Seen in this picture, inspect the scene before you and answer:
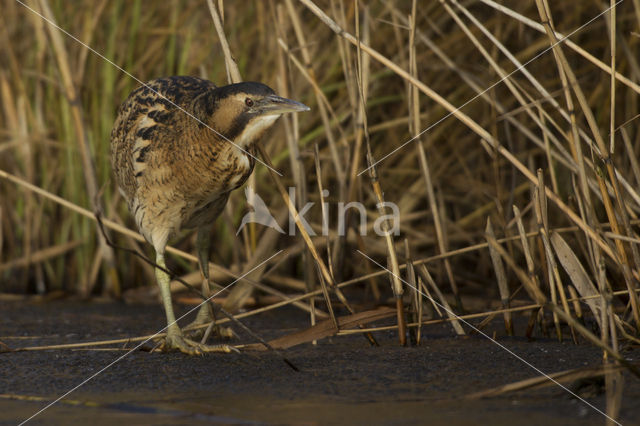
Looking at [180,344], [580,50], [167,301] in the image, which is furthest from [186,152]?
[580,50]

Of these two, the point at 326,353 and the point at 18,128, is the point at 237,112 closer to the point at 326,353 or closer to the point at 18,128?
the point at 326,353

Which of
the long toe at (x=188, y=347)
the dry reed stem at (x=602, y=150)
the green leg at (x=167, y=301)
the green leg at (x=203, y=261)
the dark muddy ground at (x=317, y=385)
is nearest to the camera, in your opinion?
the dark muddy ground at (x=317, y=385)

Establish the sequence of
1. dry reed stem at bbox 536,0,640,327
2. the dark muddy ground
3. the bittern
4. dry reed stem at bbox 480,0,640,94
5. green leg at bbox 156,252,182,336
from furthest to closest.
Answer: green leg at bbox 156,252,182,336
the bittern
dry reed stem at bbox 480,0,640,94
dry reed stem at bbox 536,0,640,327
the dark muddy ground

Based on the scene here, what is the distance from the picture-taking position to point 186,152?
3.55 meters

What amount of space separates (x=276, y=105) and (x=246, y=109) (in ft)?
0.39

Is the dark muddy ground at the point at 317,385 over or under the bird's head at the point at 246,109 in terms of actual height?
under

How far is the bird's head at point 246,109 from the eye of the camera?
128 inches

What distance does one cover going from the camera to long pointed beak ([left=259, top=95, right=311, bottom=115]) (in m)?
3.23

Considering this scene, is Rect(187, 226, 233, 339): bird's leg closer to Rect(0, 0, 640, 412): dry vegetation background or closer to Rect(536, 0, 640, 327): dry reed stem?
Rect(0, 0, 640, 412): dry vegetation background

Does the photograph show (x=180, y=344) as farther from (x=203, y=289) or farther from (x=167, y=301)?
(x=203, y=289)

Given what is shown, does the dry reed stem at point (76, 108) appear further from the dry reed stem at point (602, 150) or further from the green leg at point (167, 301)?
the dry reed stem at point (602, 150)

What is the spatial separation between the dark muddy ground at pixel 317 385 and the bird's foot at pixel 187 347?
37 millimetres

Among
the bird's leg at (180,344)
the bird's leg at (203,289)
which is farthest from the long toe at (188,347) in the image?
the bird's leg at (203,289)

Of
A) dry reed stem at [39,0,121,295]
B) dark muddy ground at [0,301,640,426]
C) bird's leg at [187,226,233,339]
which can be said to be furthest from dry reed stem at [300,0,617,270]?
bird's leg at [187,226,233,339]
